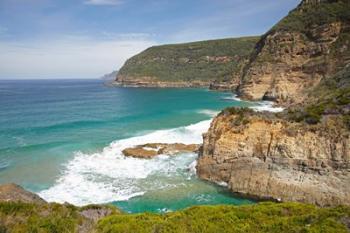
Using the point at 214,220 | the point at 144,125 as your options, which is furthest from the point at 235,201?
the point at 144,125

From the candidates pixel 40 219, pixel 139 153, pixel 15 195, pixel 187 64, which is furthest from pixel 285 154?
pixel 187 64

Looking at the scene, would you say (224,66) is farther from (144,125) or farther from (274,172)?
(274,172)

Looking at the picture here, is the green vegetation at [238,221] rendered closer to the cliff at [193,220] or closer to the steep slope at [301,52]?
the cliff at [193,220]

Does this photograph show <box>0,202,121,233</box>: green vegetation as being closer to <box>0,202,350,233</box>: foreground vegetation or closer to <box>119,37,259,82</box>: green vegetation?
<box>0,202,350,233</box>: foreground vegetation

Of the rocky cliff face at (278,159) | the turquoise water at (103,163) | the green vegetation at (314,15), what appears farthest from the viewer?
the green vegetation at (314,15)

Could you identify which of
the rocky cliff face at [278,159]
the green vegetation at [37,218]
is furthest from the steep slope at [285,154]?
the green vegetation at [37,218]

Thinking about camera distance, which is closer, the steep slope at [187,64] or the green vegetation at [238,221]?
the green vegetation at [238,221]
